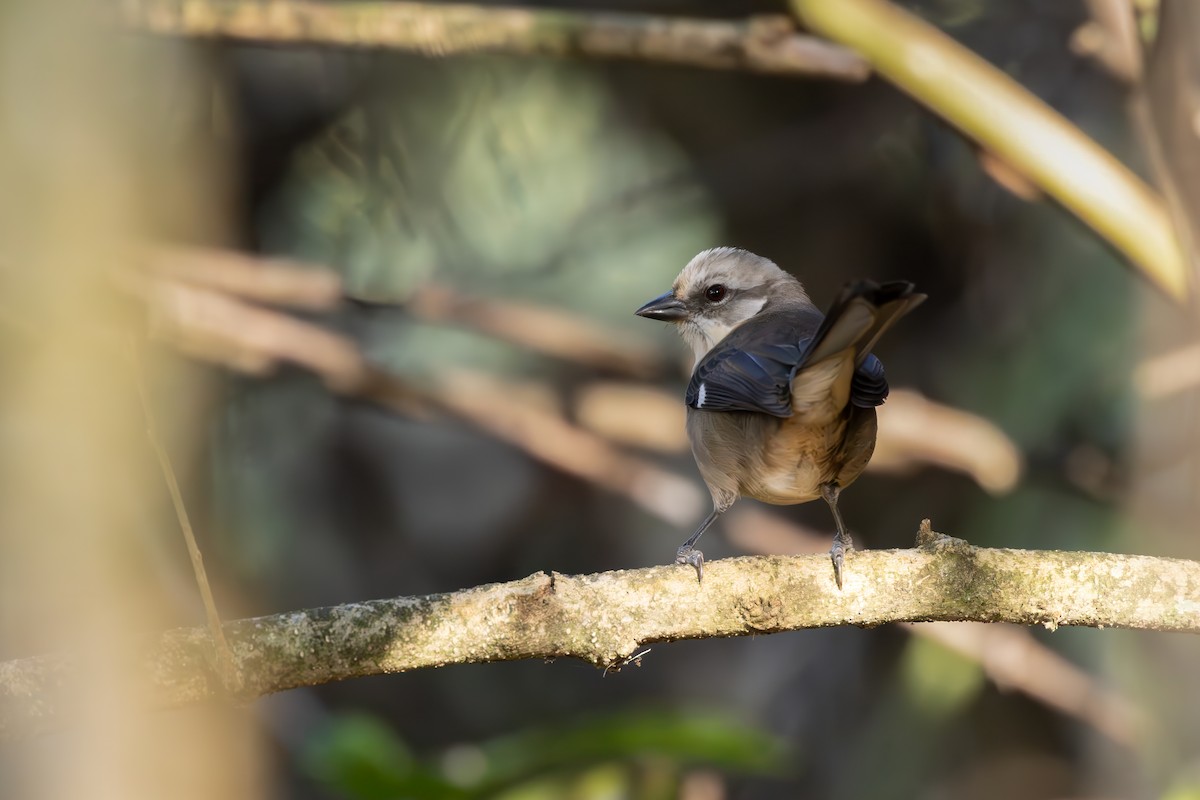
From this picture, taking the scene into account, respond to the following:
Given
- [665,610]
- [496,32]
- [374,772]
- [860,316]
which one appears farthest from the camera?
[496,32]

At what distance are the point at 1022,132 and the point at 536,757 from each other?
2.21 meters

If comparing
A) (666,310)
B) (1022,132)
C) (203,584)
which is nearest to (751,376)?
(666,310)

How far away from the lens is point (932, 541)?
230cm

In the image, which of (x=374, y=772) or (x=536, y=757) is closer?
(x=374, y=772)

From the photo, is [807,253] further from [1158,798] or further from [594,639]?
Result: [594,639]

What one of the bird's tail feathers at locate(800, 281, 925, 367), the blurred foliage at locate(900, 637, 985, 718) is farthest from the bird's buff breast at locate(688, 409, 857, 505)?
the blurred foliage at locate(900, 637, 985, 718)

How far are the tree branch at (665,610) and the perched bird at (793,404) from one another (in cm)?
8

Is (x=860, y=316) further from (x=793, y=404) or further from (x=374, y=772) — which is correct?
(x=374, y=772)

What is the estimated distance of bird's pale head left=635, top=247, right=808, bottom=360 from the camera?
3.81 m

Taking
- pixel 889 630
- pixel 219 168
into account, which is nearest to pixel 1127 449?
pixel 889 630

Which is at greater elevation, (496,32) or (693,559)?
(496,32)

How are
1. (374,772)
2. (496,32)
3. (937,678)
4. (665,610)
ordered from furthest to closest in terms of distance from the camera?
(937,678), (496,32), (374,772), (665,610)

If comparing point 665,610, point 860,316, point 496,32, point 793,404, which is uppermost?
point 496,32

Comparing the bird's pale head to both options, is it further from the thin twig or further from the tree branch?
the thin twig
